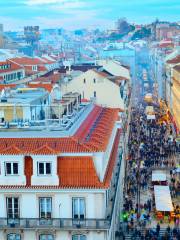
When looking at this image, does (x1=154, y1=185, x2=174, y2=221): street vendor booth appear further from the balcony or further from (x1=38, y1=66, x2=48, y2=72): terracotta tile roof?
(x1=38, y1=66, x2=48, y2=72): terracotta tile roof

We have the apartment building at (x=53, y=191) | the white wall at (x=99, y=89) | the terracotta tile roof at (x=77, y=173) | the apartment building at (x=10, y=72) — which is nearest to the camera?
the terracotta tile roof at (x=77, y=173)

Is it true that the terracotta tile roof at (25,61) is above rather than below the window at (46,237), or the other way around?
above

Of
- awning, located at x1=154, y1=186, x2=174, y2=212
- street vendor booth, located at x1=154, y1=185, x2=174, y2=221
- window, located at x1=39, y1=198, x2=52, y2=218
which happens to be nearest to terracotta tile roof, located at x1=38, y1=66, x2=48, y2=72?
awning, located at x1=154, y1=186, x2=174, y2=212

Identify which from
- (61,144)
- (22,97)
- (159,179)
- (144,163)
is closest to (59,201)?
(61,144)

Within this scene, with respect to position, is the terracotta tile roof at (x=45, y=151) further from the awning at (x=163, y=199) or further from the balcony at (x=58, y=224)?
the awning at (x=163, y=199)

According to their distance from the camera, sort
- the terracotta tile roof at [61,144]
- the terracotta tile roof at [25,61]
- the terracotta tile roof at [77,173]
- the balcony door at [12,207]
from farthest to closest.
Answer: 1. the terracotta tile roof at [25,61]
2. the balcony door at [12,207]
3. the terracotta tile roof at [61,144]
4. the terracotta tile roof at [77,173]

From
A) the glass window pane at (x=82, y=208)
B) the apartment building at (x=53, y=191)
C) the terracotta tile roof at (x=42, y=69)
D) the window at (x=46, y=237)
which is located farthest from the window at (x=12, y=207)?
the terracotta tile roof at (x=42, y=69)

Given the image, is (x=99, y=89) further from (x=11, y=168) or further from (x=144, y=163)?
(x=11, y=168)

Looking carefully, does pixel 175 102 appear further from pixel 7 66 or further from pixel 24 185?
pixel 24 185
